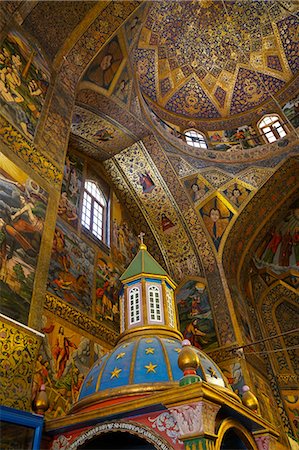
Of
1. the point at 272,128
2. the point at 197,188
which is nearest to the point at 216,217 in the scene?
the point at 197,188

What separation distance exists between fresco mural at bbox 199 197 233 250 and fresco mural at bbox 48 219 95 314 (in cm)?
405

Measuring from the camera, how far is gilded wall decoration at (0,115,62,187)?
5.76m

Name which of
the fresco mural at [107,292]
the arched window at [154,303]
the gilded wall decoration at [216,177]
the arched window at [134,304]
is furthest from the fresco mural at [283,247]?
the arched window at [134,304]

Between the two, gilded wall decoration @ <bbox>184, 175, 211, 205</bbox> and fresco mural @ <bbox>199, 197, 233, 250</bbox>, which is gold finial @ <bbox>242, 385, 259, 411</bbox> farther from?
gilded wall decoration @ <bbox>184, 175, 211, 205</bbox>

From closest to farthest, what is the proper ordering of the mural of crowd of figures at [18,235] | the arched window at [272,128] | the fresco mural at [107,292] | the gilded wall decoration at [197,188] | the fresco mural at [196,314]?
the mural of crowd of figures at [18,235]
the fresco mural at [107,292]
the fresco mural at [196,314]
the gilded wall decoration at [197,188]
the arched window at [272,128]

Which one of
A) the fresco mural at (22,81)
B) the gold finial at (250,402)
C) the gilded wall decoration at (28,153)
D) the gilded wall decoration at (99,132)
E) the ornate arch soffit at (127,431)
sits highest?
the gilded wall decoration at (99,132)

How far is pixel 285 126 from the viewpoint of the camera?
13.1 metres

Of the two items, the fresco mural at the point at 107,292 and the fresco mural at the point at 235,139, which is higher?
the fresco mural at the point at 235,139

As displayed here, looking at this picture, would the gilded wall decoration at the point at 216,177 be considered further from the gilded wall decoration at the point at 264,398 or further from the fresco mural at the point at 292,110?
the gilded wall decoration at the point at 264,398

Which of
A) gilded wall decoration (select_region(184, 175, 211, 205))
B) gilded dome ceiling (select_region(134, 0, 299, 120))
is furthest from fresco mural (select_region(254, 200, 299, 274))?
gilded dome ceiling (select_region(134, 0, 299, 120))

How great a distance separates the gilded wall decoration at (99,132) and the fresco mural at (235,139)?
11.5ft

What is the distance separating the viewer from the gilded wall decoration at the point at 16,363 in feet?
13.7

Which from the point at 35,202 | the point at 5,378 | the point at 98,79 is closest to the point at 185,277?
the point at 98,79

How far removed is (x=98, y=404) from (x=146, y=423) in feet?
2.10
